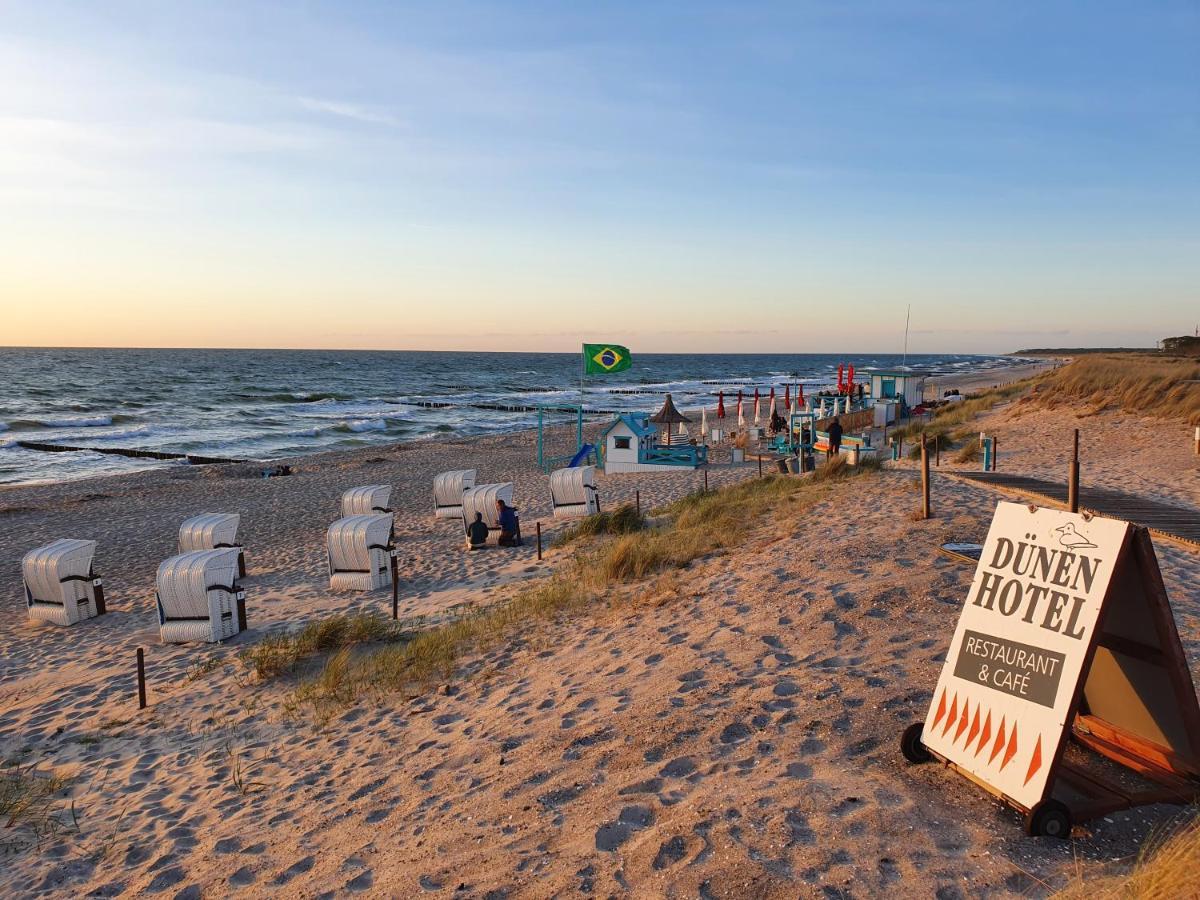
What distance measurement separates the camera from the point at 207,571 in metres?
10.4

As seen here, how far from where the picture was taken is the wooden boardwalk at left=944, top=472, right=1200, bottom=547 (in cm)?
998

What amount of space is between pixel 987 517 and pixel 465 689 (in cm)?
738

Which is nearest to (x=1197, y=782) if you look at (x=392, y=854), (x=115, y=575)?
(x=392, y=854)

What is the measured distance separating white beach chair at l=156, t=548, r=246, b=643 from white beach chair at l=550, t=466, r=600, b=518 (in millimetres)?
8173

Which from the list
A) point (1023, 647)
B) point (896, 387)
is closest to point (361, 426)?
point (896, 387)

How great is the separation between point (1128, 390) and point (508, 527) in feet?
66.1

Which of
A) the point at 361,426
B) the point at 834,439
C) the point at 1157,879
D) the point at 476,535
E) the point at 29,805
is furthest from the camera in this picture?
the point at 361,426

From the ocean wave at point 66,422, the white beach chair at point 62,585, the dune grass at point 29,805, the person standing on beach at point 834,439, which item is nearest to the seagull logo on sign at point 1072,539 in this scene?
the dune grass at point 29,805

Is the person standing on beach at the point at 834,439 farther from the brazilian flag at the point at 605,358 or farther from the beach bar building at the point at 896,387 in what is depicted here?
the beach bar building at the point at 896,387

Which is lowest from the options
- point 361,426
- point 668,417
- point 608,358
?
point 361,426

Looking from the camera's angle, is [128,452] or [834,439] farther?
[128,452]

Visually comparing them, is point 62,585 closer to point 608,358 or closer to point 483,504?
point 483,504

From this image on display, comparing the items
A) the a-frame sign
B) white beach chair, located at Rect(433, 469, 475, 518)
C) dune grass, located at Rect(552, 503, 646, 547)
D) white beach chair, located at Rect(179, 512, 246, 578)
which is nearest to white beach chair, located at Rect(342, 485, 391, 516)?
white beach chair, located at Rect(433, 469, 475, 518)

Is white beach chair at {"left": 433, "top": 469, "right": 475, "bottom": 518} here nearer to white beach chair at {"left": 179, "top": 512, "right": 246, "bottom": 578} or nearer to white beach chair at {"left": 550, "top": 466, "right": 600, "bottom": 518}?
white beach chair at {"left": 550, "top": 466, "right": 600, "bottom": 518}
